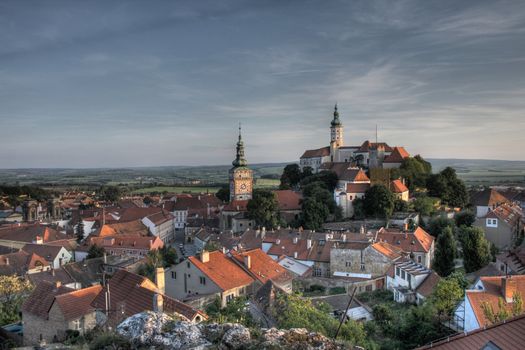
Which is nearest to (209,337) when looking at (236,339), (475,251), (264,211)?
(236,339)

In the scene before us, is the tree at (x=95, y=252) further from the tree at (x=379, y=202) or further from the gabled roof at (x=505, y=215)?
the gabled roof at (x=505, y=215)

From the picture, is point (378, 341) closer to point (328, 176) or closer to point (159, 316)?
point (159, 316)

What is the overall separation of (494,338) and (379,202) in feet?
152

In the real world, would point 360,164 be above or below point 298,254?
above

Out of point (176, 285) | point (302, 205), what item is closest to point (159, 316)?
point (176, 285)

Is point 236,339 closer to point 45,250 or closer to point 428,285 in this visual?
point 428,285

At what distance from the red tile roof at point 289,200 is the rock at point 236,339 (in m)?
57.9

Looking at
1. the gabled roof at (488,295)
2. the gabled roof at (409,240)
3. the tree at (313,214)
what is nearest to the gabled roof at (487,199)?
the gabled roof at (409,240)

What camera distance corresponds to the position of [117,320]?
742 inches

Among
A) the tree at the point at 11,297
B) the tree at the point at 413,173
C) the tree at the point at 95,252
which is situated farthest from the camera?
the tree at the point at 413,173

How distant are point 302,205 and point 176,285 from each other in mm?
32455

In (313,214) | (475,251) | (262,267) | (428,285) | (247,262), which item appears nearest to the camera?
(428,285)

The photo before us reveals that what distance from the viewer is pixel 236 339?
7.97 m

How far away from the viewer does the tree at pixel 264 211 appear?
61156 mm
